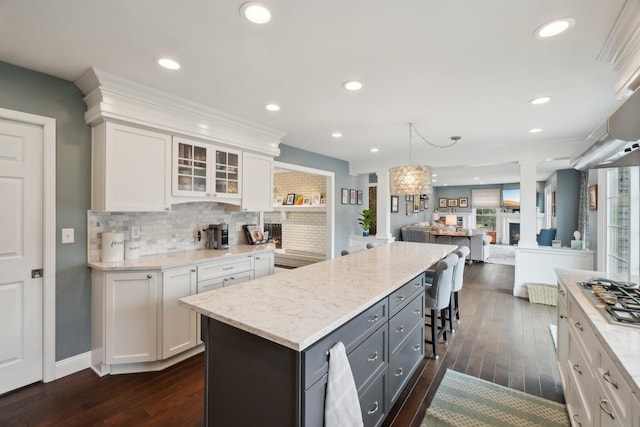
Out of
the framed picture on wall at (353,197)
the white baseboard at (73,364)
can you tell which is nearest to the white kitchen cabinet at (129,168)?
the white baseboard at (73,364)

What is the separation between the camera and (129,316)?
2.40 metres

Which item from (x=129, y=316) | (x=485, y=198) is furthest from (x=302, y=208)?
(x=485, y=198)

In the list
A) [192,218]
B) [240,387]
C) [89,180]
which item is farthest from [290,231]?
[240,387]

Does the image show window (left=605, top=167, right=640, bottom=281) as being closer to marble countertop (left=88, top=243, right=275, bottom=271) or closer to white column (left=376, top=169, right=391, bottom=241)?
white column (left=376, top=169, right=391, bottom=241)

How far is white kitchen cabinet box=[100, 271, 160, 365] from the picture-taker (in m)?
2.37

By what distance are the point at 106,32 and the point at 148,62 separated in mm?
348

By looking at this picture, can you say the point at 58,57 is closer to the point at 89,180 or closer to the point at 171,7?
the point at 89,180

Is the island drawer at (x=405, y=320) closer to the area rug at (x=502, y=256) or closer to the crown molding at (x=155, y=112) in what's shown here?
the crown molding at (x=155, y=112)

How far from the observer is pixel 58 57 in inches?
80.5

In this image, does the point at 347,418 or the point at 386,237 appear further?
the point at 386,237

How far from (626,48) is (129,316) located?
380 centimetres

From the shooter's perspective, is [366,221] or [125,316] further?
[366,221]

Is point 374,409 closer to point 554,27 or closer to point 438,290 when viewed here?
point 438,290

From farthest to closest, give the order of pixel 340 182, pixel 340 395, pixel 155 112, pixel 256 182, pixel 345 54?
pixel 340 182
pixel 256 182
pixel 155 112
pixel 345 54
pixel 340 395
